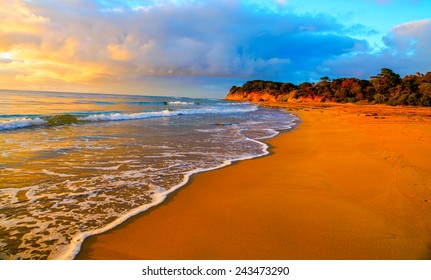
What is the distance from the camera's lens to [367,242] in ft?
10.2

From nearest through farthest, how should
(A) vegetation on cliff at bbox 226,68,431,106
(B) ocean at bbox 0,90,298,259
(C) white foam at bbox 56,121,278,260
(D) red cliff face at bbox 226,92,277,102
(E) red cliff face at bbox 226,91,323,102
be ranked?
(C) white foam at bbox 56,121,278,260 < (B) ocean at bbox 0,90,298,259 < (A) vegetation on cliff at bbox 226,68,431,106 < (E) red cliff face at bbox 226,91,323,102 < (D) red cliff face at bbox 226,92,277,102

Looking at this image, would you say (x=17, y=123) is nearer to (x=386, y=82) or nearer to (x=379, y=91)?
(x=379, y=91)

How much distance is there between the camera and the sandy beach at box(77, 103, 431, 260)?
297cm

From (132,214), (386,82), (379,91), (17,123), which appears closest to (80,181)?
(132,214)

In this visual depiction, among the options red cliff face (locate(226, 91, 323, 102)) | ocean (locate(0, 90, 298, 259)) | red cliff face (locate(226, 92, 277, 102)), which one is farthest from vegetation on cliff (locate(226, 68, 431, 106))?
ocean (locate(0, 90, 298, 259))

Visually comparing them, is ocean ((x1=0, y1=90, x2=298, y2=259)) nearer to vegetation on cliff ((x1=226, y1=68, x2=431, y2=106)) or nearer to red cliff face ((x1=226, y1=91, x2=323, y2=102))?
A: vegetation on cliff ((x1=226, y1=68, x2=431, y2=106))

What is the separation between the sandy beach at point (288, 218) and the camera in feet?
9.76

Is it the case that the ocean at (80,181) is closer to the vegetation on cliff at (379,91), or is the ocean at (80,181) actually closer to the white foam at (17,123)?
the white foam at (17,123)

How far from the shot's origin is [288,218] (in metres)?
3.76

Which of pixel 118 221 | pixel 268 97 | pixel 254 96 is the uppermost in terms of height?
pixel 254 96
